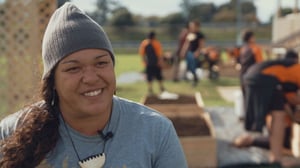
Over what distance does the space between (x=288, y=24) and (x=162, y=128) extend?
17.1 meters

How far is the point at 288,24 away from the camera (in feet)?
59.2

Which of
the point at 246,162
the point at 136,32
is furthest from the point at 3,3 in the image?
the point at 136,32

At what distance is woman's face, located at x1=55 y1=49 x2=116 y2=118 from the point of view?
5.52ft

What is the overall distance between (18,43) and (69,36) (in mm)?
4819

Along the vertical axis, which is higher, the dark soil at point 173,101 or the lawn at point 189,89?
the dark soil at point 173,101

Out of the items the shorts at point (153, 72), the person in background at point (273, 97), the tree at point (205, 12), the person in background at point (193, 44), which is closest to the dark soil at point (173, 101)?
the person in background at point (273, 97)

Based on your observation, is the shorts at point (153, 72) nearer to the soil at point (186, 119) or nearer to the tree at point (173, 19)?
the soil at point (186, 119)

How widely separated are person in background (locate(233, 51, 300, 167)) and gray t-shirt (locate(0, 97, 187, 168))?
4103 mm

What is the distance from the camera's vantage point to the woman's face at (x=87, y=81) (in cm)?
168

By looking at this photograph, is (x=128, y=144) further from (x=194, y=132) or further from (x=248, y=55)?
(x=248, y=55)

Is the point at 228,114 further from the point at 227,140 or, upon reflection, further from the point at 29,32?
the point at 29,32

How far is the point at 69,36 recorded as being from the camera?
1.72 meters

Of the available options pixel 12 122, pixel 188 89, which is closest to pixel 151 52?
pixel 188 89

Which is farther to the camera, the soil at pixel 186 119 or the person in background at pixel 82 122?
the soil at pixel 186 119
